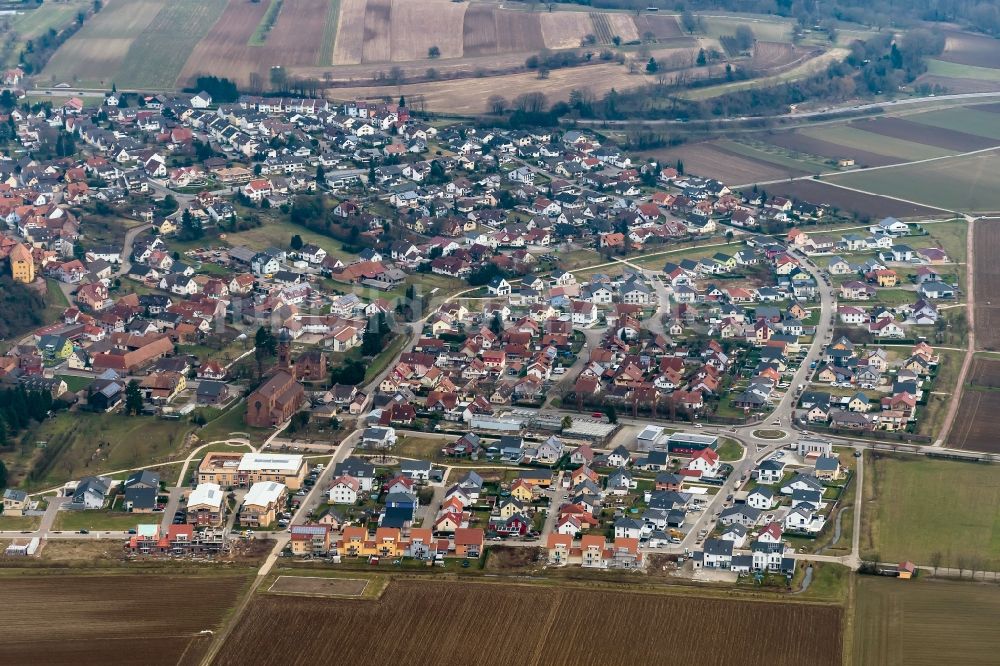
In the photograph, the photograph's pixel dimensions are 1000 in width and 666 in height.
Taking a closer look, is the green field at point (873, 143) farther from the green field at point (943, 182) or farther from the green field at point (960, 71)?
the green field at point (960, 71)

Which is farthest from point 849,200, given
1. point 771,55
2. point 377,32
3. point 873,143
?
point 377,32

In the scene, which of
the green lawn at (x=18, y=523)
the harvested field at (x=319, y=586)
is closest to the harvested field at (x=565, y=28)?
the green lawn at (x=18, y=523)

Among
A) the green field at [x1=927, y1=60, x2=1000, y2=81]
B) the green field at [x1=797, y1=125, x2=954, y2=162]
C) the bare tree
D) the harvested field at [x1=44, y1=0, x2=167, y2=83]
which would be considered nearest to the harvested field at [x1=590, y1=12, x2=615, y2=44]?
the bare tree

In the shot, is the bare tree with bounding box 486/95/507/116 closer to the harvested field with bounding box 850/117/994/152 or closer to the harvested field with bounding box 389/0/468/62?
the harvested field with bounding box 389/0/468/62

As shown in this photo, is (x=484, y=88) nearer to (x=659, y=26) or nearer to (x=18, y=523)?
(x=659, y=26)

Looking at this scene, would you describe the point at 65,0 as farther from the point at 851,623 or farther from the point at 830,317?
the point at 851,623

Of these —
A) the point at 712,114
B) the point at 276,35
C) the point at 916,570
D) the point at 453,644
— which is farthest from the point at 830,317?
the point at 276,35
